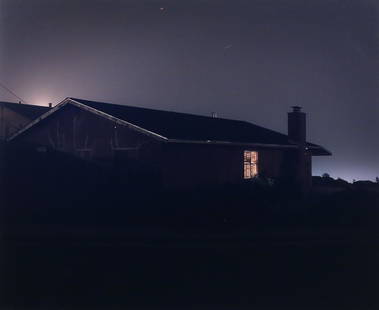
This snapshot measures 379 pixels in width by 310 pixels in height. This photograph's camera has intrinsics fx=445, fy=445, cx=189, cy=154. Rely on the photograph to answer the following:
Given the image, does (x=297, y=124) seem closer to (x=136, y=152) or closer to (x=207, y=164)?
(x=207, y=164)

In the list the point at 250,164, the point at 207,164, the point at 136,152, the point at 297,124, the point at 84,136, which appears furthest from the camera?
the point at 297,124

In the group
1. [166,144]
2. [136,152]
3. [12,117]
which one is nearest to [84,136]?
[136,152]

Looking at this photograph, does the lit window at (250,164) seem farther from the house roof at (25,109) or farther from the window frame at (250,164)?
the house roof at (25,109)

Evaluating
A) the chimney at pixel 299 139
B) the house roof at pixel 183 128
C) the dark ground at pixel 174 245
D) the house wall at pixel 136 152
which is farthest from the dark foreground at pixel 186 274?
the chimney at pixel 299 139

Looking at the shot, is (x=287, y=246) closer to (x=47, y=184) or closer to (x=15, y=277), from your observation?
(x=15, y=277)

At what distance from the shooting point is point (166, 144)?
701 inches

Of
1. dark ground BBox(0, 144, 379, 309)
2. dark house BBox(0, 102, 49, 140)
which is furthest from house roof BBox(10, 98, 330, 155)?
dark house BBox(0, 102, 49, 140)

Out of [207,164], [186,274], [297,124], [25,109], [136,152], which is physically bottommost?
[186,274]

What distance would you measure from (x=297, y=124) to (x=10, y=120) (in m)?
20.7

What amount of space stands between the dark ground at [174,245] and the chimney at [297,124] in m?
5.45

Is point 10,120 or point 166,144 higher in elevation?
point 10,120

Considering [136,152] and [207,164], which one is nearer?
[136,152]

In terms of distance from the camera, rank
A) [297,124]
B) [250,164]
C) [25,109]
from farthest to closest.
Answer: [25,109] → [297,124] → [250,164]

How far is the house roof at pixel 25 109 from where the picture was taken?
107ft
